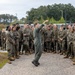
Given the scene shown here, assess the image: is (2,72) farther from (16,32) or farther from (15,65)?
(16,32)

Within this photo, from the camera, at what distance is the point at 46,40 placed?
26.1 metres

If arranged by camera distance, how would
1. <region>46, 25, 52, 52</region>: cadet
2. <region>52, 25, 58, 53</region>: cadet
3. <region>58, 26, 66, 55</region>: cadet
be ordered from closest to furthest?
<region>58, 26, 66, 55</region>: cadet
<region>52, 25, 58, 53</region>: cadet
<region>46, 25, 52, 52</region>: cadet

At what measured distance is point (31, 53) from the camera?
24750 mm

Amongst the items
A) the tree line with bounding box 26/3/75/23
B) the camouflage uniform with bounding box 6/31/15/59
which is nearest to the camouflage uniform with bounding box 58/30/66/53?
the camouflage uniform with bounding box 6/31/15/59

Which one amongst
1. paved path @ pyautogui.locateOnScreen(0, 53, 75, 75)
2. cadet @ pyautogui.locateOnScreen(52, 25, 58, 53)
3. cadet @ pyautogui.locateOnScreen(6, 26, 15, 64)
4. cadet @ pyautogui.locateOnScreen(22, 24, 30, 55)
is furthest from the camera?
cadet @ pyautogui.locateOnScreen(52, 25, 58, 53)

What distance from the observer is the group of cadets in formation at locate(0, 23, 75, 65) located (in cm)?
2183

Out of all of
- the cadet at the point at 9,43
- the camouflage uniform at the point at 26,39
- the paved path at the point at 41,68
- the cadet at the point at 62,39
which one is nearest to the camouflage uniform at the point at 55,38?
the cadet at the point at 62,39

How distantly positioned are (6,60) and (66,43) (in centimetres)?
546

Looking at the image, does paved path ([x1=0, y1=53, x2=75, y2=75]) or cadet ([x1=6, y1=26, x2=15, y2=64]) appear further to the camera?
cadet ([x1=6, y1=26, x2=15, y2=64])

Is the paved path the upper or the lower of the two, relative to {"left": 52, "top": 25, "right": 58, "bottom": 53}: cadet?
lower

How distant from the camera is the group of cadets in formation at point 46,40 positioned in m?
21.8

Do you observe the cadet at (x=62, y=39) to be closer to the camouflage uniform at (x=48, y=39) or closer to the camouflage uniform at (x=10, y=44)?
the camouflage uniform at (x=48, y=39)

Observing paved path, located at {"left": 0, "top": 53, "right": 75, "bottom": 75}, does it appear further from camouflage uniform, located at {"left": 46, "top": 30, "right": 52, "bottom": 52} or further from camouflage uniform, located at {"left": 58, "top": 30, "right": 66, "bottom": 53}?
camouflage uniform, located at {"left": 46, "top": 30, "right": 52, "bottom": 52}

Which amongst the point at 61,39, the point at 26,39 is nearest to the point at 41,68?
the point at 61,39
